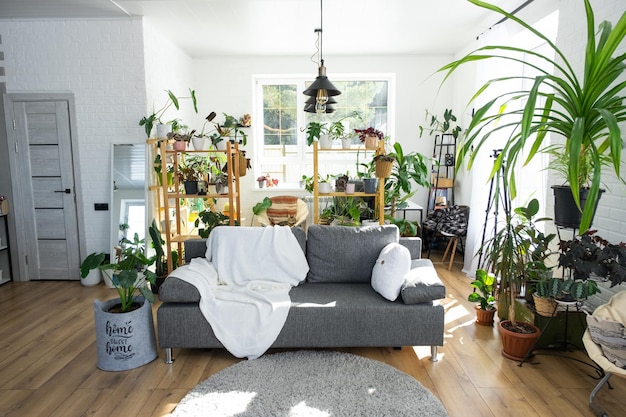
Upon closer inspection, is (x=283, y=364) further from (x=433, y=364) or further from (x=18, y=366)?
(x=18, y=366)

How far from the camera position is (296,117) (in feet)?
20.0

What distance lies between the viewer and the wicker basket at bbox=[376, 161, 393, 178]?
3463 mm

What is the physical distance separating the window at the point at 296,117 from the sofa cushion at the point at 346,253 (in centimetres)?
301

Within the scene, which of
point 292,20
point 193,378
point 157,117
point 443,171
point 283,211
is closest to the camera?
point 193,378

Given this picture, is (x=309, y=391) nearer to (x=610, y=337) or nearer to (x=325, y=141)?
(x=610, y=337)

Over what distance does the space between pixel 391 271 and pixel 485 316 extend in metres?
1.06

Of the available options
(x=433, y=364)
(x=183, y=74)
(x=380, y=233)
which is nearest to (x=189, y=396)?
(x=433, y=364)

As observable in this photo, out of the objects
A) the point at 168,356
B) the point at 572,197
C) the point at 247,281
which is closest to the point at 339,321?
the point at 247,281

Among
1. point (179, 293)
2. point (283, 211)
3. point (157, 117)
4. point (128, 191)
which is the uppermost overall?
point (157, 117)

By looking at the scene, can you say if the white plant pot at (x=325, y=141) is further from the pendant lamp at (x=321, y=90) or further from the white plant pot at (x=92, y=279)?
the white plant pot at (x=92, y=279)

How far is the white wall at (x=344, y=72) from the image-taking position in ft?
19.1

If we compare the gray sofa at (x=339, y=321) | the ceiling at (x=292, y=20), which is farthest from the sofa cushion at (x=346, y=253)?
the ceiling at (x=292, y=20)

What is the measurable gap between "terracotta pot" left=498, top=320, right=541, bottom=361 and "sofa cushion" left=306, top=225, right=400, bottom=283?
1.01 m

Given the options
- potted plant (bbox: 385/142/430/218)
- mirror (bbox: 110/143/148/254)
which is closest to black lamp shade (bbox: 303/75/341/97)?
potted plant (bbox: 385/142/430/218)
